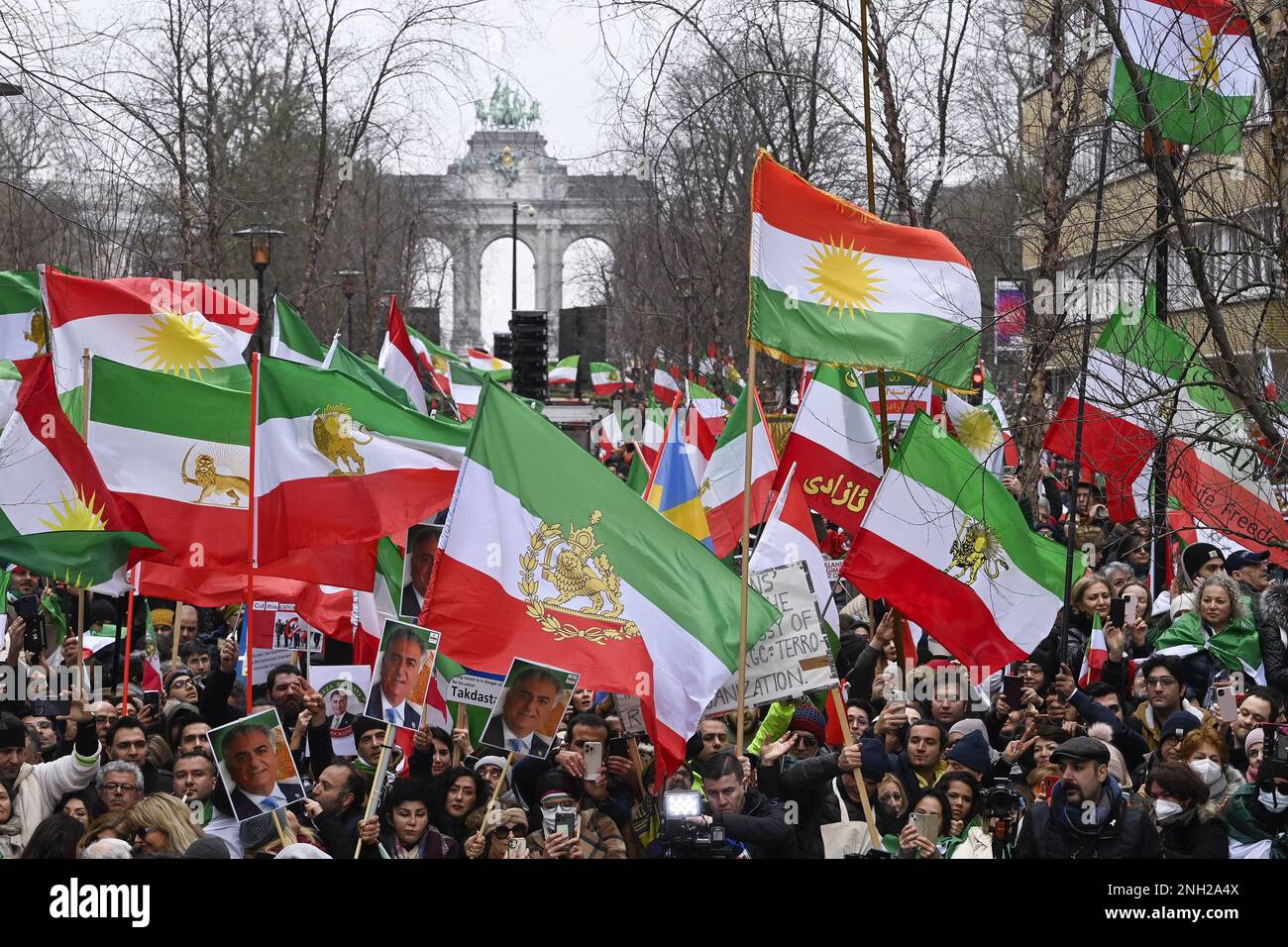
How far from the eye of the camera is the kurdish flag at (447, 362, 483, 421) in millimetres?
20406

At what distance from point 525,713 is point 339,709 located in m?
2.53

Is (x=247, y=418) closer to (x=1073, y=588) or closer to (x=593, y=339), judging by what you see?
(x=1073, y=588)

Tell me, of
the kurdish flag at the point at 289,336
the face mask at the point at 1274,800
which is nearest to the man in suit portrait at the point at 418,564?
the face mask at the point at 1274,800

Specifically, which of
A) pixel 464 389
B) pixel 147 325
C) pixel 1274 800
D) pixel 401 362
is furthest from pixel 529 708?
pixel 464 389

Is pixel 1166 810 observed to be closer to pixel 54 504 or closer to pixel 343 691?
pixel 343 691

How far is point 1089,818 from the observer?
669 centimetres

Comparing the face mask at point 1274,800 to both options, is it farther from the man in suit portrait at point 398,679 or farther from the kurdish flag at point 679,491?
the kurdish flag at point 679,491

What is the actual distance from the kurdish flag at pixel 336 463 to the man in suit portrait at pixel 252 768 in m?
2.20

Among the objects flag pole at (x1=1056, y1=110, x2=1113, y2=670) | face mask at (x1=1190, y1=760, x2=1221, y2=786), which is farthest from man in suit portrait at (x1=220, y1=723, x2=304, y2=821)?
face mask at (x1=1190, y1=760, x2=1221, y2=786)

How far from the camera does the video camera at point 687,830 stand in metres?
6.75

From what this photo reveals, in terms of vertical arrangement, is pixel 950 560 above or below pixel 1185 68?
below

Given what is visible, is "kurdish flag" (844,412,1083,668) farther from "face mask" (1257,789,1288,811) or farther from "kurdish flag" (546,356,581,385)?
"kurdish flag" (546,356,581,385)

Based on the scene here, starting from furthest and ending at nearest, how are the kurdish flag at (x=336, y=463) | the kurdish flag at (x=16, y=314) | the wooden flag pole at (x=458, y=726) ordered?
the kurdish flag at (x=16, y=314) → the kurdish flag at (x=336, y=463) → the wooden flag pole at (x=458, y=726)
